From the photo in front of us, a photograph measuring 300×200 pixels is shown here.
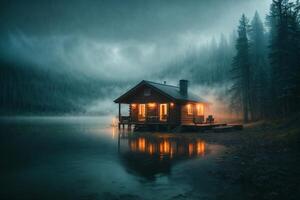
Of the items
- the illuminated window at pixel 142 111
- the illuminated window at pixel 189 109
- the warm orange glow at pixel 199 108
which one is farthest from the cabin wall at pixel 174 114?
the warm orange glow at pixel 199 108

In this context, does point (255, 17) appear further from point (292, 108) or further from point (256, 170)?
point (256, 170)

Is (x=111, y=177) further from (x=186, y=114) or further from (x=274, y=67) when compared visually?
(x=274, y=67)

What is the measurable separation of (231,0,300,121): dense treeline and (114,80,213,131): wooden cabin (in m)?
11.4

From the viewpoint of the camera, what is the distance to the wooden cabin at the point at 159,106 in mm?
33344

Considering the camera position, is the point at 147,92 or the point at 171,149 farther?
the point at 147,92

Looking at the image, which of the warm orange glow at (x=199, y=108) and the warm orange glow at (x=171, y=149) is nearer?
the warm orange glow at (x=171, y=149)

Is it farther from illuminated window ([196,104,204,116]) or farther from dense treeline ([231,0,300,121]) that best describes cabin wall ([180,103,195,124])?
dense treeline ([231,0,300,121])

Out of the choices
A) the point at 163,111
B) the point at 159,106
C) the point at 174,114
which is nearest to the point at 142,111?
the point at 159,106

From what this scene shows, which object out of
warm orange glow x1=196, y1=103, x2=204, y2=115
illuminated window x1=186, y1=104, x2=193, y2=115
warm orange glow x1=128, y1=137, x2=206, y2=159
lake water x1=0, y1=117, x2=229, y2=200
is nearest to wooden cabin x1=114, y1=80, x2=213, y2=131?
illuminated window x1=186, y1=104, x2=193, y2=115

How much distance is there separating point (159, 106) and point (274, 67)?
61.7 ft

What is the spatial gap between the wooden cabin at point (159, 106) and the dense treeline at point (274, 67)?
11410 mm

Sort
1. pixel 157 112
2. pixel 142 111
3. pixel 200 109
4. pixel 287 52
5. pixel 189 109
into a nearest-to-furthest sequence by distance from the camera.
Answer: pixel 287 52, pixel 157 112, pixel 189 109, pixel 142 111, pixel 200 109

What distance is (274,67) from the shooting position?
3588 centimetres

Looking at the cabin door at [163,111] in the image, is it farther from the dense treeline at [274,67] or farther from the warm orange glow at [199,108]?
the dense treeline at [274,67]
